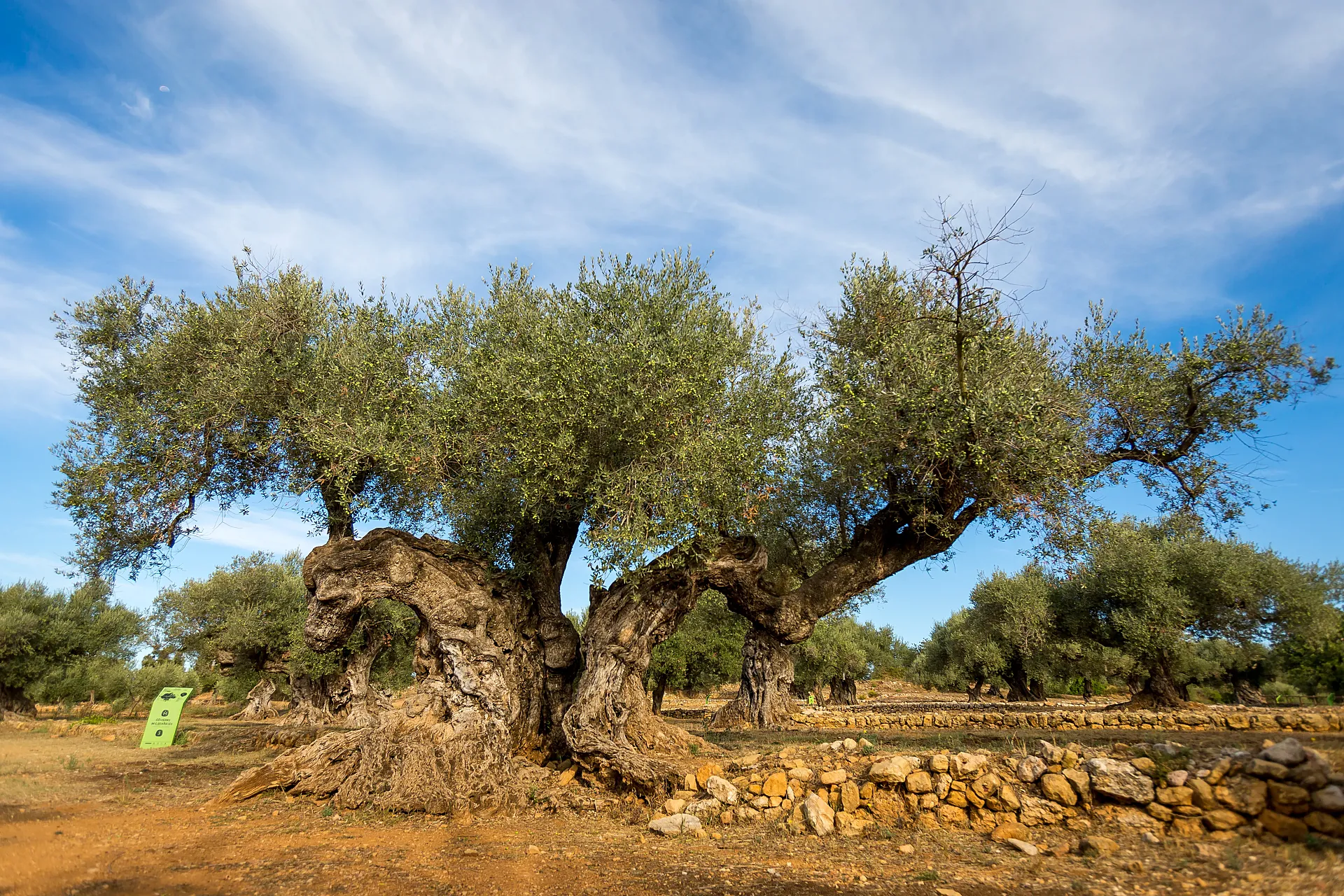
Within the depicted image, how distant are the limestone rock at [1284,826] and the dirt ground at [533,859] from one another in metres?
0.26

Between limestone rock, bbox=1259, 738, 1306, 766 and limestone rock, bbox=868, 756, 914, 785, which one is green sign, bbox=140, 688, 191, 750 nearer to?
limestone rock, bbox=868, 756, 914, 785

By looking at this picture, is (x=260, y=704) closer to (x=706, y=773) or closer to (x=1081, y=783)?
(x=706, y=773)

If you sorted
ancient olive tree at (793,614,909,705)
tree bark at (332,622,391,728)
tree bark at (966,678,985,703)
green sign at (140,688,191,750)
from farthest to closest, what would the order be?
ancient olive tree at (793,614,909,705)
tree bark at (966,678,985,703)
tree bark at (332,622,391,728)
green sign at (140,688,191,750)

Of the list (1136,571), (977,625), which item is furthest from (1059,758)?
(977,625)

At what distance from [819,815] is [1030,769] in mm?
2958

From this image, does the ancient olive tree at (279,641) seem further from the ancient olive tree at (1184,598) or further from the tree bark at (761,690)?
the ancient olive tree at (1184,598)

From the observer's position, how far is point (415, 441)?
42.1 feet

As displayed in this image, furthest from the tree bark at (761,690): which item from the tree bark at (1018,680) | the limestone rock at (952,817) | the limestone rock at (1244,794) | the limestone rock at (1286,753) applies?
the tree bark at (1018,680)

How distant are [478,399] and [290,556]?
1237 inches

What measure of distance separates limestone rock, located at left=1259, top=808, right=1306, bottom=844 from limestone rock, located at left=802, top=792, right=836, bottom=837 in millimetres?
4900

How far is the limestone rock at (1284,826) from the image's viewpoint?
6.98 m

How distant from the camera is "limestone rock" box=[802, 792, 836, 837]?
30.6ft

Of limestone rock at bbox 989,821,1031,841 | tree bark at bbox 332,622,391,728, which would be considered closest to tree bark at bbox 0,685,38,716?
tree bark at bbox 332,622,391,728

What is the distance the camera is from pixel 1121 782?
8.48 metres
